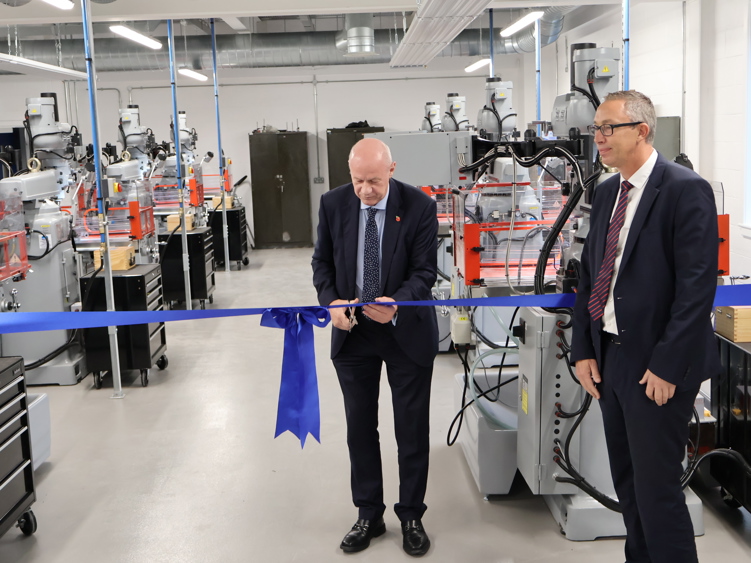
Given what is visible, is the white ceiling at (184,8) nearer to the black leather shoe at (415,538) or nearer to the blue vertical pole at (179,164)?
the blue vertical pole at (179,164)

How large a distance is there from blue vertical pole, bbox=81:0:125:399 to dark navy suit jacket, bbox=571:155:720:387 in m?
3.61

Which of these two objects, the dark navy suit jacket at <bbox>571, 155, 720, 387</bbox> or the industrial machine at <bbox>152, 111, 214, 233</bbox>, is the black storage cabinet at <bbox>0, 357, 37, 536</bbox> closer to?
the dark navy suit jacket at <bbox>571, 155, 720, 387</bbox>

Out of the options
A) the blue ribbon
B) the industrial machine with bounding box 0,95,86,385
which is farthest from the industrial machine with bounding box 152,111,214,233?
the blue ribbon

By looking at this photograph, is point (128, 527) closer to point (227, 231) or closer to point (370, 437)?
point (370, 437)

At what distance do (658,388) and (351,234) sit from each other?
3.99 feet

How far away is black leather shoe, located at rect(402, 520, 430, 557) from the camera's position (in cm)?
292

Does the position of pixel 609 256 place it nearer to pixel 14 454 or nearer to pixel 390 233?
pixel 390 233

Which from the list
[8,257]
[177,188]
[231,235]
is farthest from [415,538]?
[231,235]

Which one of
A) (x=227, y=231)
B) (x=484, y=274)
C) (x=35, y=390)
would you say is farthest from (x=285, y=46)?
(x=484, y=274)

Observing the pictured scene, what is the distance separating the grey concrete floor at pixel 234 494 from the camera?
119 inches

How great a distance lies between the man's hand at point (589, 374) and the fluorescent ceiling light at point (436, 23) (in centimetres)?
322

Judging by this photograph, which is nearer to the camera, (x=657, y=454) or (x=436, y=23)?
(x=657, y=454)

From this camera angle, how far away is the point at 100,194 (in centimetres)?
483

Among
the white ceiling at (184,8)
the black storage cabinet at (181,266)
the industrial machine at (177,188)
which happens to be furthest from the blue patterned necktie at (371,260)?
the industrial machine at (177,188)
